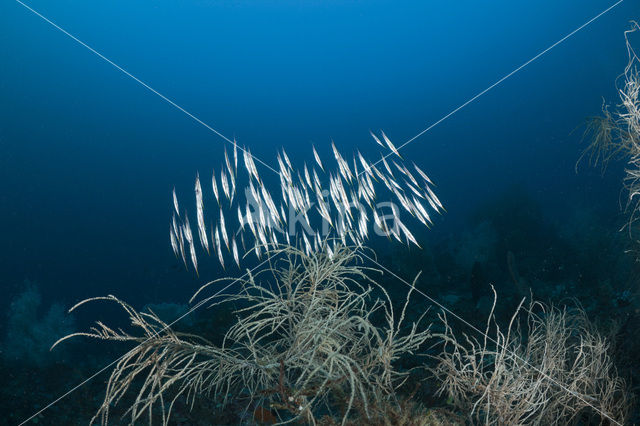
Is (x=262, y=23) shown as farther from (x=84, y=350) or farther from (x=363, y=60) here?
(x=84, y=350)

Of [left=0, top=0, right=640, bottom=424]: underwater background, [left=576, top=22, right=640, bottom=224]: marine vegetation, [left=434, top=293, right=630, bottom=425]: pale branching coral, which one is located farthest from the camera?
[left=0, top=0, right=640, bottom=424]: underwater background

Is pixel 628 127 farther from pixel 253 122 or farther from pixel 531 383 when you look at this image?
pixel 253 122

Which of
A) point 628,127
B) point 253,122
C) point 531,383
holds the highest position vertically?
point 253,122

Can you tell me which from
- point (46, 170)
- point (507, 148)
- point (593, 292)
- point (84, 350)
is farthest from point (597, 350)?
point (507, 148)

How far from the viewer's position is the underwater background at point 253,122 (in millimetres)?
12570

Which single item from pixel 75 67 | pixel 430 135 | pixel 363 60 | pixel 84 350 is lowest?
pixel 84 350

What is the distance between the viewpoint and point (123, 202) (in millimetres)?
28156

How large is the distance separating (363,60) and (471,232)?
107ft

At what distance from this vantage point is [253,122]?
4084 cm

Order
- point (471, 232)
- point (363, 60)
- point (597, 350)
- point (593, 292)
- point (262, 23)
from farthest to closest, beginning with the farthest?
point (363, 60), point (262, 23), point (471, 232), point (593, 292), point (597, 350)

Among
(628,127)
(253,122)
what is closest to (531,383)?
(628,127)

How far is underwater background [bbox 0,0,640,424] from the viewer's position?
12570 mm

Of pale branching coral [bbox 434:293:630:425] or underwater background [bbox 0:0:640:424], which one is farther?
underwater background [bbox 0:0:640:424]

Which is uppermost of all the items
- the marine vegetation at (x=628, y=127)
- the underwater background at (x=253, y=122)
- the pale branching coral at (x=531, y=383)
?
the underwater background at (x=253, y=122)
